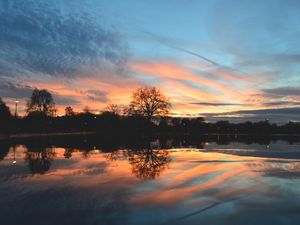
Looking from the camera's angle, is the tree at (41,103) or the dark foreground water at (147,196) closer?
the dark foreground water at (147,196)

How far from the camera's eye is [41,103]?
117312mm

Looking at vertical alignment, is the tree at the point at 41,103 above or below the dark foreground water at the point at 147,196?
above

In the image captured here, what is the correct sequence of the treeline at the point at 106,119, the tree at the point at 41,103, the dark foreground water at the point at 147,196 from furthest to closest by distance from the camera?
the tree at the point at 41,103 < the treeline at the point at 106,119 < the dark foreground water at the point at 147,196

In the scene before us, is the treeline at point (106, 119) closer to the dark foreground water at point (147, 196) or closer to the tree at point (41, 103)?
the tree at point (41, 103)

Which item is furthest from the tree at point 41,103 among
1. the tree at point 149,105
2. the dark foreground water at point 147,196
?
the dark foreground water at point 147,196

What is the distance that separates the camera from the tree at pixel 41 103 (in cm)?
11575

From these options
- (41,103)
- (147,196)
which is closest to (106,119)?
(41,103)

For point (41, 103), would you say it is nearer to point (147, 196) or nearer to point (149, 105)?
point (149, 105)

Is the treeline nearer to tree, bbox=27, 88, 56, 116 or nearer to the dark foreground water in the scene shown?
tree, bbox=27, 88, 56, 116

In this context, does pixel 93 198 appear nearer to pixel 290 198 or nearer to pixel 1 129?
pixel 290 198

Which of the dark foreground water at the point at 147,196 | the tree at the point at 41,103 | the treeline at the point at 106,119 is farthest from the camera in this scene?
the tree at the point at 41,103

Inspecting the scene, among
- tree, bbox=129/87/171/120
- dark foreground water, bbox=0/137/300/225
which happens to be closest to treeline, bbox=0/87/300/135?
tree, bbox=129/87/171/120

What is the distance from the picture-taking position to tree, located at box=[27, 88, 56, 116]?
11575 cm

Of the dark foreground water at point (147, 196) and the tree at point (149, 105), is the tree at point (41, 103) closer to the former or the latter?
the tree at point (149, 105)
